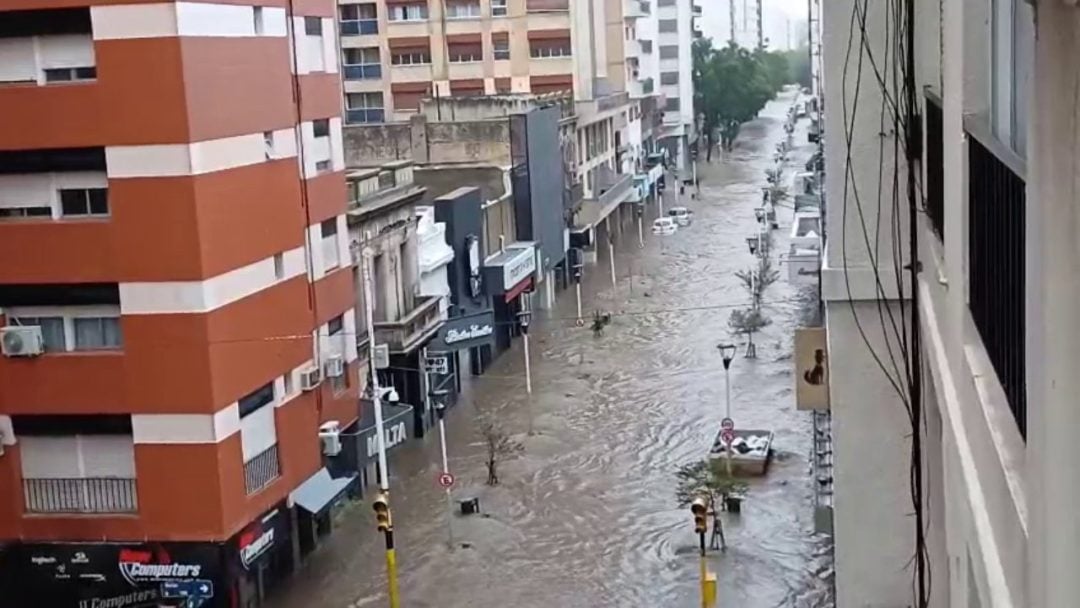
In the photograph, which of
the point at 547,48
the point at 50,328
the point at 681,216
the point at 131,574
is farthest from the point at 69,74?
the point at 681,216

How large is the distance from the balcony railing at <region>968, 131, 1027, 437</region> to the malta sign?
5576mm

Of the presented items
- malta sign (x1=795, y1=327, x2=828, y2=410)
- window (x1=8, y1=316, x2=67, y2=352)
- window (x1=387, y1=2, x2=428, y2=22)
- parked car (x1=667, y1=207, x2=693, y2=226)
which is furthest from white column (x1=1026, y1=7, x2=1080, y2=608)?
parked car (x1=667, y1=207, x2=693, y2=226)

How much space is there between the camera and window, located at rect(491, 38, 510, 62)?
5147 centimetres

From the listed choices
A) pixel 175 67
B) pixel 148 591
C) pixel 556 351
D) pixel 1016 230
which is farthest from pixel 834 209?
pixel 556 351

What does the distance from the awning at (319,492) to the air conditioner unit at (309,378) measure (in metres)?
1.23

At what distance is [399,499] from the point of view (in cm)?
2194

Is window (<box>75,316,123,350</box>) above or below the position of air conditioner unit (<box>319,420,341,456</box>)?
above

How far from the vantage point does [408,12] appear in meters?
52.1

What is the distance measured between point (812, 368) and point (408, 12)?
4441cm

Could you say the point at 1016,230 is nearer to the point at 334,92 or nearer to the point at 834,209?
the point at 834,209

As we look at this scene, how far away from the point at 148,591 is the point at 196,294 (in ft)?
11.5

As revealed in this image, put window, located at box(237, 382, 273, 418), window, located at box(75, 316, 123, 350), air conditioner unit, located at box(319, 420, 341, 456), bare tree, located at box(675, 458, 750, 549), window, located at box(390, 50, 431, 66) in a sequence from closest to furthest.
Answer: window, located at box(75, 316, 123, 350), window, located at box(237, 382, 273, 418), bare tree, located at box(675, 458, 750, 549), air conditioner unit, located at box(319, 420, 341, 456), window, located at box(390, 50, 431, 66)

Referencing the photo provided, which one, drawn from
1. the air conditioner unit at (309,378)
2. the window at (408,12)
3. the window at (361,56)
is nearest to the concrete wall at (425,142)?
the window at (408,12)

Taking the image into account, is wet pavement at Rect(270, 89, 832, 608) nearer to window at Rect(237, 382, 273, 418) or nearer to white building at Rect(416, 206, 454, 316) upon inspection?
white building at Rect(416, 206, 454, 316)
